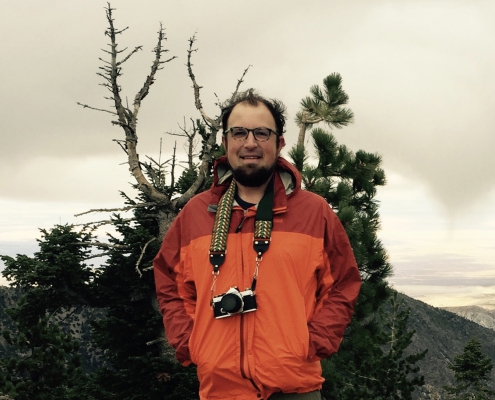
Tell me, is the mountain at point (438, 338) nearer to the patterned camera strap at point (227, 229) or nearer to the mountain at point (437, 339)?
the mountain at point (437, 339)

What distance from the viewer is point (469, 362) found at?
41.1m

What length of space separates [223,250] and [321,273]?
654 mm

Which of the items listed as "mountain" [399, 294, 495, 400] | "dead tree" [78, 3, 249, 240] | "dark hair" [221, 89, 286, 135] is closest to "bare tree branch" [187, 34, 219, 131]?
"dead tree" [78, 3, 249, 240]

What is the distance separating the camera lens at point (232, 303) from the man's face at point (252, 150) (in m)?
0.77

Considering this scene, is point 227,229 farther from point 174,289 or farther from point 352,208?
point 352,208

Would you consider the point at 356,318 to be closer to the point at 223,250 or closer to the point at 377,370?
the point at 377,370

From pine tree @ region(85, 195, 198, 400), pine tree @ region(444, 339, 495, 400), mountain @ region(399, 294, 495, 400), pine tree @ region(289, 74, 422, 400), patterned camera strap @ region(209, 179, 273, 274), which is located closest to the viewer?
patterned camera strap @ region(209, 179, 273, 274)

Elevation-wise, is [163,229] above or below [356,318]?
above

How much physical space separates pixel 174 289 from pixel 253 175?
38.3 inches

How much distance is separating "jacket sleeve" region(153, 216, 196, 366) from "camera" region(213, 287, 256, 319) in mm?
404

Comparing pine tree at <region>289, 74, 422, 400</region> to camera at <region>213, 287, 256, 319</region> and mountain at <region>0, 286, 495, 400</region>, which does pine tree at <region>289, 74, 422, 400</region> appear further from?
mountain at <region>0, 286, 495, 400</region>

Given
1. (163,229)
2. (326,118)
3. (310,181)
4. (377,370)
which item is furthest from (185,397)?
(377,370)

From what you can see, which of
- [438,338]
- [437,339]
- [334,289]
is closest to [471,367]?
[334,289]

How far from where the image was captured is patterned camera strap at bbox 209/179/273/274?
3.64 m
